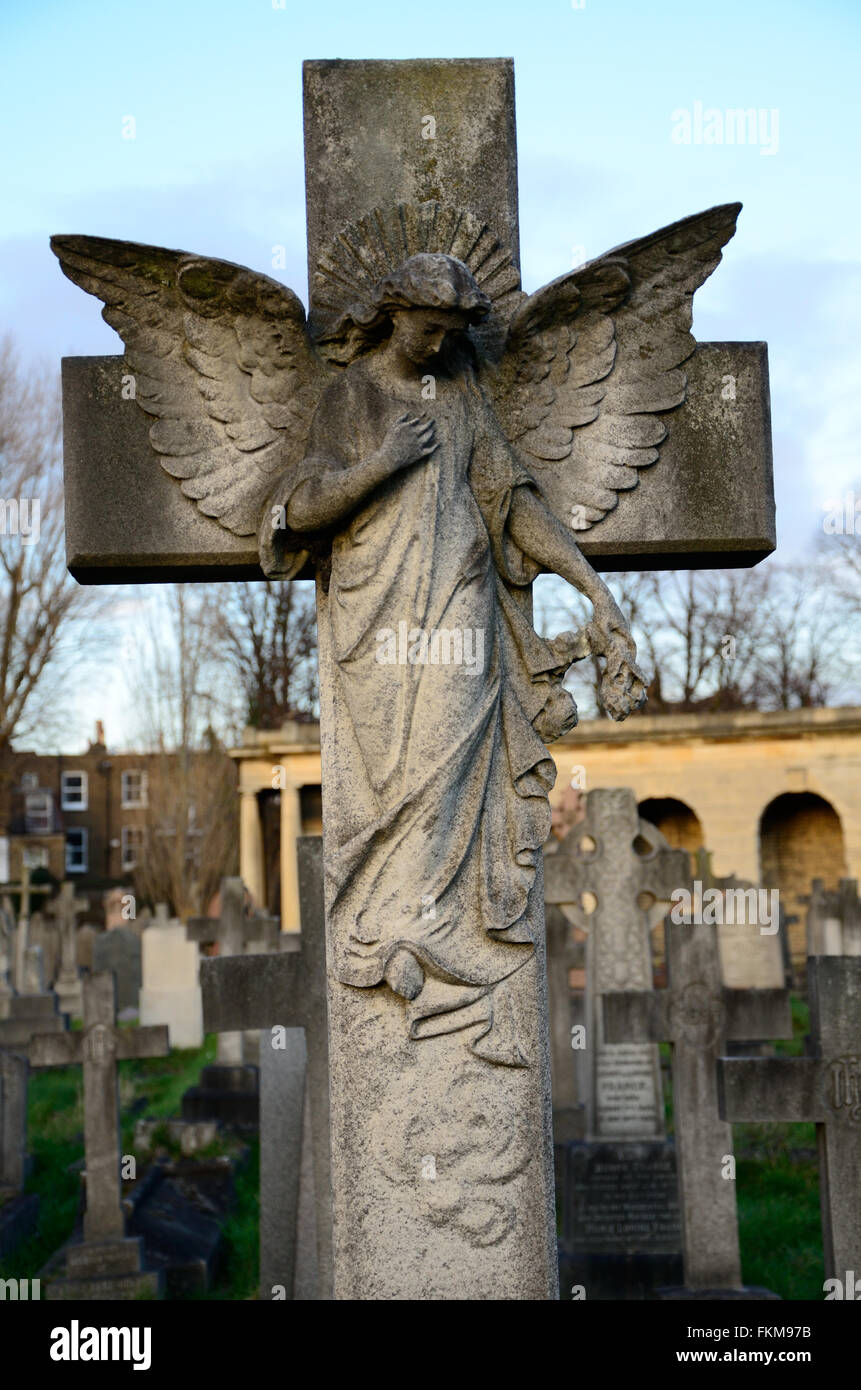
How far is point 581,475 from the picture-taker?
3852mm

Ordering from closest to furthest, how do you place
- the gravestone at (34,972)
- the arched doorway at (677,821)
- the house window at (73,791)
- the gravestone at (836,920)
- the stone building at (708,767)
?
the gravestone at (836,920), the gravestone at (34,972), the stone building at (708,767), the arched doorway at (677,821), the house window at (73,791)

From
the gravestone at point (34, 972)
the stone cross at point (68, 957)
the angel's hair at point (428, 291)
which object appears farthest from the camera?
the stone cross at point (68, 957)

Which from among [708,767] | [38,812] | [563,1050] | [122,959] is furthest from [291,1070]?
[38,812]

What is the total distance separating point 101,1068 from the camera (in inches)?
342

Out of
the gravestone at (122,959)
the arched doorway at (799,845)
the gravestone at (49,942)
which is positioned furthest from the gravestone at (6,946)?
the arched doorway at (799,845)

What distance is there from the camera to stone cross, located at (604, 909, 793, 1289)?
23.6ft

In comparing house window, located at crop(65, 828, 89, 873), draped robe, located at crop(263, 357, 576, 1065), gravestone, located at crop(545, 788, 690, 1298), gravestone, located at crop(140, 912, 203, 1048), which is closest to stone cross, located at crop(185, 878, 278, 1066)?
gravestone, located at crop(140, 912, 203, 1048)

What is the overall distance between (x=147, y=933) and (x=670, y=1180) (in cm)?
1102

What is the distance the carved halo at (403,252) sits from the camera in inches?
150

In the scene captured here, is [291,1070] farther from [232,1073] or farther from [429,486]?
[232,1073]

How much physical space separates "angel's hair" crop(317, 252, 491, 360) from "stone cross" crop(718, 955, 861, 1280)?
11.0 feet

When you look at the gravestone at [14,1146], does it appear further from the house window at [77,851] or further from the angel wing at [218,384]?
the house window at [77,851]

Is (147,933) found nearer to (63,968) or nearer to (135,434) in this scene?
(63,968)
